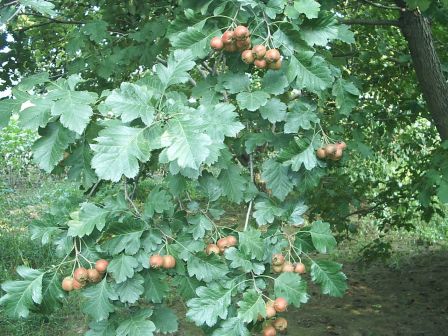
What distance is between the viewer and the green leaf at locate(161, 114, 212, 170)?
50.6 inches

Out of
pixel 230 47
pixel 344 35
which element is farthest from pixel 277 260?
pixel 344 35

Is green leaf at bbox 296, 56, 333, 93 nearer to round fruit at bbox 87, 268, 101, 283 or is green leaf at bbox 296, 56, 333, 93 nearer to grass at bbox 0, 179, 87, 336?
round fruit at bbox 87, 268, 101, 283

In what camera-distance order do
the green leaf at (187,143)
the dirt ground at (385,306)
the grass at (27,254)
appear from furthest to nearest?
the dirt ground at (385,306), the grass at (27,254), the green leaf at (187,143)

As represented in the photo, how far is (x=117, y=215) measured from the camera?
157cm

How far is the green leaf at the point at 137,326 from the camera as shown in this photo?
146cm

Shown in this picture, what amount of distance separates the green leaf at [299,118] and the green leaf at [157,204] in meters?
0.45

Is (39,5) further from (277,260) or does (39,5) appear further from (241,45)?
(277,260)

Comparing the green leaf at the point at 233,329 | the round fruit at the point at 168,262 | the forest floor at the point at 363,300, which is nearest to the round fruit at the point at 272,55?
the round fruit at the point at 168,262

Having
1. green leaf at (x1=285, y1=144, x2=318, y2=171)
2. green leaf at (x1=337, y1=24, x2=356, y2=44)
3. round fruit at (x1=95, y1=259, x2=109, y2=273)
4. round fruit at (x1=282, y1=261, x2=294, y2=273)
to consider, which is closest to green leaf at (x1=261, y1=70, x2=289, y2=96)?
green leaf at (x1=285, y1=144, x2=318, y2=171)

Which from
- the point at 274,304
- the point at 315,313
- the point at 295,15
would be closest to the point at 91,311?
the point at 274,304

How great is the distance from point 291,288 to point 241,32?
0.77 m

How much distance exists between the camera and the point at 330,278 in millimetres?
1626

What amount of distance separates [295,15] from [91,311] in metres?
1.08

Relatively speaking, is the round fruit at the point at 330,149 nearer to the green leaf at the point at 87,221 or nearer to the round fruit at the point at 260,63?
the round fruit at the point at 260,63
